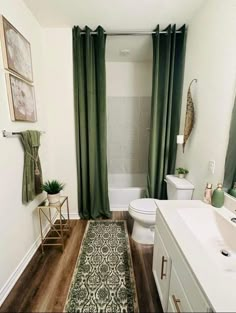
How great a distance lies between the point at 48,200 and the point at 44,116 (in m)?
1.06

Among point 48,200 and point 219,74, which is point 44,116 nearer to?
point 48,200

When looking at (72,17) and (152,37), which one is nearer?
(72,17)

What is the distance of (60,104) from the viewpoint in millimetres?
2117

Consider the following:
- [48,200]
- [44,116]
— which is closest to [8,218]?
[48,200]

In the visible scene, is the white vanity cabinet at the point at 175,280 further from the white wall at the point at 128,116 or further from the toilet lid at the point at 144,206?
the white wall at the point at 128,116

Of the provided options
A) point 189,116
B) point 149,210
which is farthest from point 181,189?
point 189,116

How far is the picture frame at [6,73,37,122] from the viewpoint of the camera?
1.35 metres

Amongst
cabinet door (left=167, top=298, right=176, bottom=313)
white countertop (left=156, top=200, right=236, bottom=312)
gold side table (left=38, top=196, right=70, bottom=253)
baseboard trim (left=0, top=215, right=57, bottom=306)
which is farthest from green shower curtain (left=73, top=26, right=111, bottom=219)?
cabinet door (left=167, top=298, right=176, bottom=313)

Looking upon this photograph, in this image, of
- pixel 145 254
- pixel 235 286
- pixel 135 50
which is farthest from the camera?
pixel 135 50

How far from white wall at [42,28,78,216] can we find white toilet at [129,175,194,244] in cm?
96

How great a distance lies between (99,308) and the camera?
3.92ft

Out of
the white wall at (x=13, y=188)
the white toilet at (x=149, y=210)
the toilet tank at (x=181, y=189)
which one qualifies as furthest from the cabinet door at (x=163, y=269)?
the white wall at (x=13, y=188)

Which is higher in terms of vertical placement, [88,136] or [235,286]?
[88,136]

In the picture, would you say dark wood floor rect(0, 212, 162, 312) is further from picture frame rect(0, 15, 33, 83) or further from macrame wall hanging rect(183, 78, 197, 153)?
picture frame rect(0, 15, 33, 83)
